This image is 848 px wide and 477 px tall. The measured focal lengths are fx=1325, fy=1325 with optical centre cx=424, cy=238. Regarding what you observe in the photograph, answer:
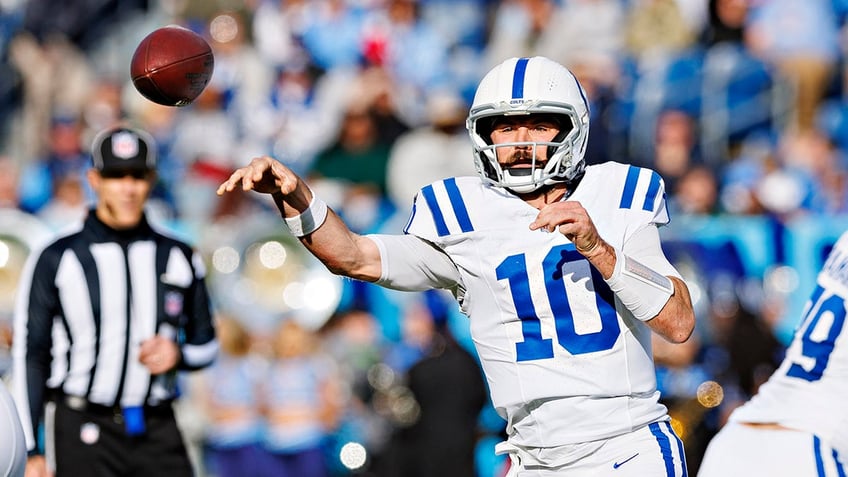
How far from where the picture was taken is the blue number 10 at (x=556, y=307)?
358cm

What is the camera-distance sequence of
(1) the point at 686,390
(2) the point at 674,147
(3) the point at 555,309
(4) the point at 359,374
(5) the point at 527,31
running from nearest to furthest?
(3) the point at 555,309 < (1) the point at 686,390 < (4) the point at 359,374 < (2) the point at 674,147 < (5) the point at 527,31

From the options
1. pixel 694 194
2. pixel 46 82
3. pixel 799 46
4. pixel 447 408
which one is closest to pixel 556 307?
pixel 447 408

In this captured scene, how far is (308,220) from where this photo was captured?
11.9 ft

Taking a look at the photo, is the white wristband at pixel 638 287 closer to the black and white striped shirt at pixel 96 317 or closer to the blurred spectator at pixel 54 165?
the black and white striped shirt at pixel 96 317

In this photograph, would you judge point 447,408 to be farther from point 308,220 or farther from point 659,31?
point 308,220

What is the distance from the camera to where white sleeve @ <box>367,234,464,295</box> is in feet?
12.3

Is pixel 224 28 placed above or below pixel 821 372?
above

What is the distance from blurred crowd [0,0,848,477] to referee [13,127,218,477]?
305cm

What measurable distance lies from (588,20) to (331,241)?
668 centimetres

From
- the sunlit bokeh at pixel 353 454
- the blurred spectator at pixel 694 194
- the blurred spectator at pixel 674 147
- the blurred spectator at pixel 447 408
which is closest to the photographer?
the blurred spectator at pixel 447 408

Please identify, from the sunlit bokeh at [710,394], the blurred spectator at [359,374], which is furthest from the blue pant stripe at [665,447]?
the blurred spectator at [359,374]

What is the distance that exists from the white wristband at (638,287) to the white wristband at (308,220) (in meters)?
0.82

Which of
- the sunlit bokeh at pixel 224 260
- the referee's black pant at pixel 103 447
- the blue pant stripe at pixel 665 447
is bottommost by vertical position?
the referee's black pant at pixel 103 447

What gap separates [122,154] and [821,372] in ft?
9.17
